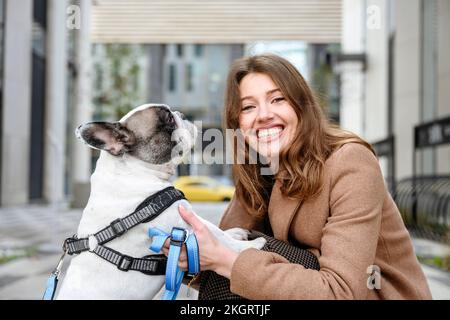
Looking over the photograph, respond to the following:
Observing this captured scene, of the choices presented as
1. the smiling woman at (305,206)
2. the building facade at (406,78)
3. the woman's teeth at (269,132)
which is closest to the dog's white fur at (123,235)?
the smiling woman at (305,206)

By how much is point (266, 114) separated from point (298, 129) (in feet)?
0.38

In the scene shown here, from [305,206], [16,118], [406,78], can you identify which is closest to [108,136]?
[305,206]

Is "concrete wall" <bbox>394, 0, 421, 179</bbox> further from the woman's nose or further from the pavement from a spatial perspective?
the woman's nose

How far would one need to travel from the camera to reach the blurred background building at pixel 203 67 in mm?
2926

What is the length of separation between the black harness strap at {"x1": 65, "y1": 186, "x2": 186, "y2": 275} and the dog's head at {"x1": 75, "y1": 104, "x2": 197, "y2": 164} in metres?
0.23

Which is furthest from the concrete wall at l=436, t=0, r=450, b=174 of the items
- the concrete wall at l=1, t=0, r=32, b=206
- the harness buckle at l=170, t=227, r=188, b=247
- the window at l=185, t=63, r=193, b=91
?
the window at l=185, t=63, r=193, b=91

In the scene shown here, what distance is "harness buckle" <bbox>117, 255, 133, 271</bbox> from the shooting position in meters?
1.36

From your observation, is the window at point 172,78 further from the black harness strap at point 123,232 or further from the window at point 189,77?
the black harness strap at point 123,232

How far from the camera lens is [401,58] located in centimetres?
991

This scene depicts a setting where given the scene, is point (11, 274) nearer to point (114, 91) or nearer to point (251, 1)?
point (251, 1)

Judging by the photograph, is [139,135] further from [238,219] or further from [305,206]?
[305,206]

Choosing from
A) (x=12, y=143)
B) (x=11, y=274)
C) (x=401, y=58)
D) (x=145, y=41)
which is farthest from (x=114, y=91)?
(x=145, y=41)

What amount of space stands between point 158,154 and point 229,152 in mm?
330
